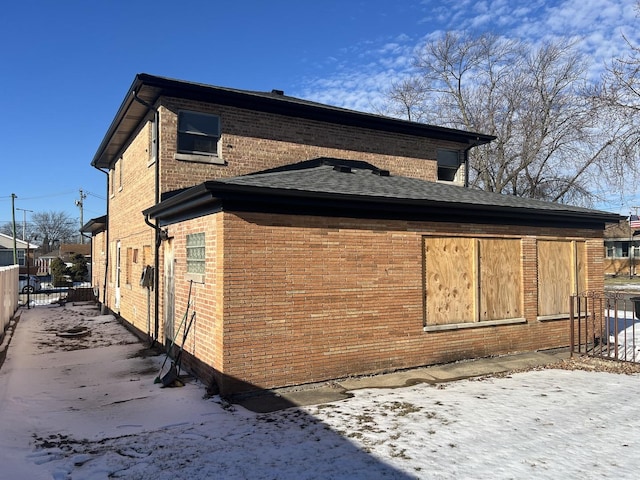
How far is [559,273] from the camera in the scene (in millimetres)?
10672

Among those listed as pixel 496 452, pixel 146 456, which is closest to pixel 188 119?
pixel 146 456

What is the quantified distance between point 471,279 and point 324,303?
11.4ft

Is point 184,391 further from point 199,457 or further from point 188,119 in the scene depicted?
point 188,119

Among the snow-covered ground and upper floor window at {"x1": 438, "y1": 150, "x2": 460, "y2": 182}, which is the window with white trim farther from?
upper floor window at {"x1": 438, "y1": 150, "x2": 460, "y2": 182}

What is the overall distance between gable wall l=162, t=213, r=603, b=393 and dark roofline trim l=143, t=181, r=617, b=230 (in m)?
0.16

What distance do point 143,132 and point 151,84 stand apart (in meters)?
2.65

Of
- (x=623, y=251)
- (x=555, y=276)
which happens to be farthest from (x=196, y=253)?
(x=623, y=251)

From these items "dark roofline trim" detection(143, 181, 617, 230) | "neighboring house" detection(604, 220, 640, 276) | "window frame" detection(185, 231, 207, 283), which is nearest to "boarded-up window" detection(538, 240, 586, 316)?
"dark roofline trim" detection(143, 181, 617, 230)

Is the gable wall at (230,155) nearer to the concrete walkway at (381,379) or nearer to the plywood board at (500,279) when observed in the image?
the concrete walkway at (381,379)

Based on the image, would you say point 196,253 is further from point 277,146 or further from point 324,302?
point 277,146

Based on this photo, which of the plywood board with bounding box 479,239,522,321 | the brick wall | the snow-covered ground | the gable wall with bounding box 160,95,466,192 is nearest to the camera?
the snow-covered ground

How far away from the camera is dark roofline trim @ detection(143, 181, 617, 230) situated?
7.11m

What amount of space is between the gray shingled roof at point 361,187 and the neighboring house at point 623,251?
39029mm

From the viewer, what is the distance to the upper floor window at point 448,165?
1518 cm
